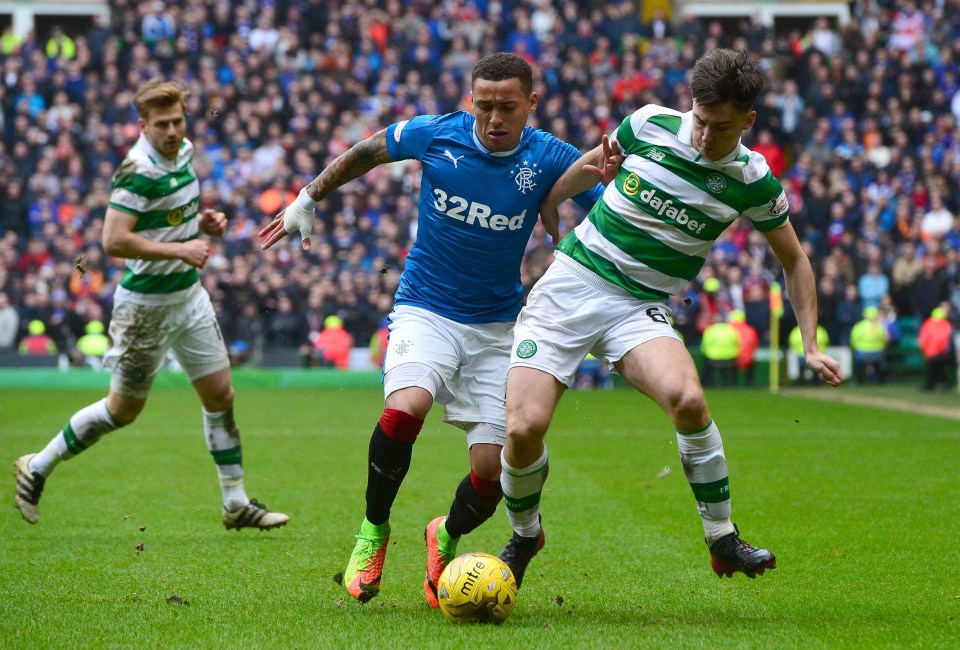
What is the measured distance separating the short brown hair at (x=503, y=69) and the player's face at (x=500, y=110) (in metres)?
0.02

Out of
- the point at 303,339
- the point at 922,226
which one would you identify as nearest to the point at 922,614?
the point at 303,339

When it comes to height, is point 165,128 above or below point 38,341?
above

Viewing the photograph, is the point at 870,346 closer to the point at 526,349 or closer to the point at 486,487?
the point at 486,487

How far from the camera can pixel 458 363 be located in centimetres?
630

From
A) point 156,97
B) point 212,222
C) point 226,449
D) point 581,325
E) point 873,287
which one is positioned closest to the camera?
point 581,325

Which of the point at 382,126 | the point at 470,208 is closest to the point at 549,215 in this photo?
the point at 470,208

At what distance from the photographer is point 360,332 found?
22.0 metres

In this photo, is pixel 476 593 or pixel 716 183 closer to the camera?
pixel 476 593

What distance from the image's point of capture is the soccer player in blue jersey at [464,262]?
6113mm

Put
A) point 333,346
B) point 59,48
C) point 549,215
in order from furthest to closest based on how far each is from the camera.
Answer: point 59,48
point 333,346
point 549,215

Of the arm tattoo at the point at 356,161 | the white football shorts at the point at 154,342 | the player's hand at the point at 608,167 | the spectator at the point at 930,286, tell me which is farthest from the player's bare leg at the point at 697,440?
the spectator at the point at 930,286

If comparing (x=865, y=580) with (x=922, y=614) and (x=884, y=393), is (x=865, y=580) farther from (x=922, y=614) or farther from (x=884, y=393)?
(x=884, y=393)

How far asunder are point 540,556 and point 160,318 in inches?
108

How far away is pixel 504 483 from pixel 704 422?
3.17 ft
